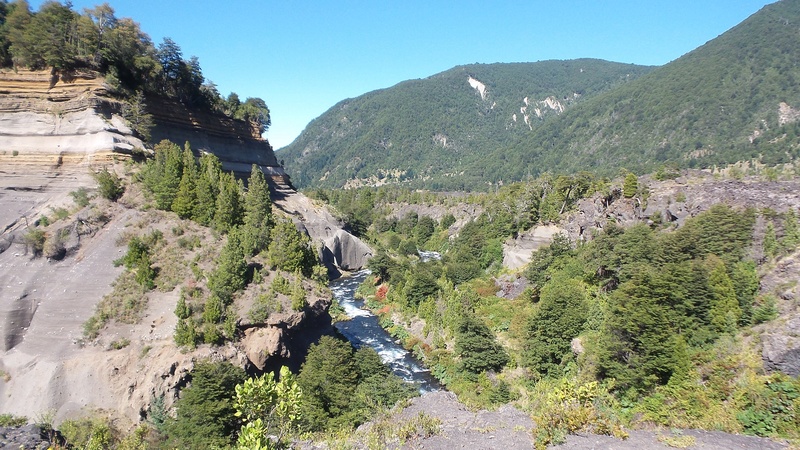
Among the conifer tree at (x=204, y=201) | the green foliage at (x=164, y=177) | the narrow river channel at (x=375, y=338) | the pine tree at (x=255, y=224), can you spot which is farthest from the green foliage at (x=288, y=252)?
the narrow river channel at (x=375, y=338)

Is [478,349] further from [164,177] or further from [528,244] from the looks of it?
[164,177]

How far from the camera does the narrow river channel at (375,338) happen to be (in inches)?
1547

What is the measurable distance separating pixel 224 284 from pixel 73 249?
13686mm

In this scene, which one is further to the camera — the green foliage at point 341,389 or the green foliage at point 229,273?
the green foliage at point 229,273

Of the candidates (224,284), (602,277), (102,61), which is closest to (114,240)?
(224,284)

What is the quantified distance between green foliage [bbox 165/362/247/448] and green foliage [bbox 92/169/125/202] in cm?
2104

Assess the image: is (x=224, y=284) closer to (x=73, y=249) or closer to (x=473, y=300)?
(x=73, y=249)

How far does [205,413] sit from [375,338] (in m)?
28.4

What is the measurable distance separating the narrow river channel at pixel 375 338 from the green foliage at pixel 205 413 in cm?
1877

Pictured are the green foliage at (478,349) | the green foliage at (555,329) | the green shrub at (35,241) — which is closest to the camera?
the green shrub at (35,241)

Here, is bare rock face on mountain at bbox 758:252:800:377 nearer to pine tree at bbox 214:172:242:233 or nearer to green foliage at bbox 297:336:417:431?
green foliage at bbox 297:336:417:431

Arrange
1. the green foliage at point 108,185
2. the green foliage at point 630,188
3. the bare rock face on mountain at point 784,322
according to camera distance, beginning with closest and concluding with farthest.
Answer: the bare rock face on mountain at point 784,322 < the green foliage at point 108,185 < the green foliage at point 630,188

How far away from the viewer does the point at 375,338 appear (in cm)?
4872

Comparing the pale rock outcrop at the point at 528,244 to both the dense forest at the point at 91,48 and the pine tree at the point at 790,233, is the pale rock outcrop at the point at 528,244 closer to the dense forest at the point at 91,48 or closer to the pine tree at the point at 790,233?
the pine tree at the point at 790,233
